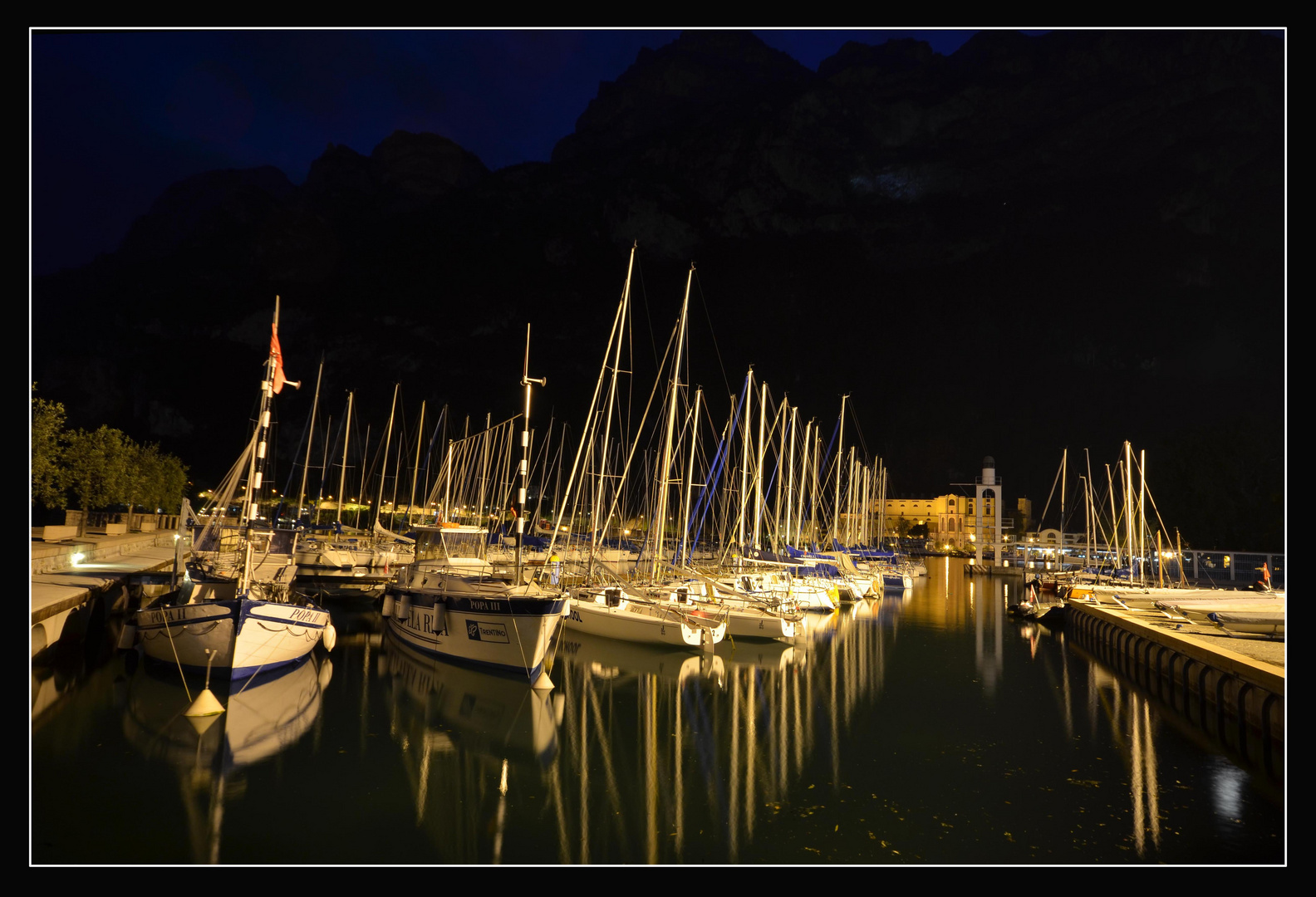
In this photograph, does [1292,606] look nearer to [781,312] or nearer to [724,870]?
[724,870]

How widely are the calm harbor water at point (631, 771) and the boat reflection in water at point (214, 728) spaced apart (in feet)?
0.22

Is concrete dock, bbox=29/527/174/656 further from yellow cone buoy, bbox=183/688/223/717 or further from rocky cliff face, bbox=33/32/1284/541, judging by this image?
rocky cliff face, bbox=33/32/1284/541

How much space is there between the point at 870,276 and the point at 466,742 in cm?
17310

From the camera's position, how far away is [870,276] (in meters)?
173

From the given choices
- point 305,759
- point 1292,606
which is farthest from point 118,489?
point 1292,606

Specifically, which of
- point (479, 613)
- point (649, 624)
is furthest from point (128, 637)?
point (649, 624)

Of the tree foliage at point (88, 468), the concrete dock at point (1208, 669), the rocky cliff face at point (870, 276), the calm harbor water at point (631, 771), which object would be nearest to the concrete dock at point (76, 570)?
the calm harbor water at point (631, 771)

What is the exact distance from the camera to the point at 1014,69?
189 meters

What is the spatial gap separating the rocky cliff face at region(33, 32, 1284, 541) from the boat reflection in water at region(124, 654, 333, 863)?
137 meters

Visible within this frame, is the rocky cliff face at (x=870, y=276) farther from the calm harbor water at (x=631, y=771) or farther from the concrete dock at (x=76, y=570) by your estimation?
the calm harbor water at (x=631, y=771)

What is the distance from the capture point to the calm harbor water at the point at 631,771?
34.6 ft

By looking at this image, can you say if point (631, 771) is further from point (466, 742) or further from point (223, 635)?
point (223, 635)

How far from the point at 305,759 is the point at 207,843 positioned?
3.77m

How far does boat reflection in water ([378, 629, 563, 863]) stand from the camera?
11023 mm
